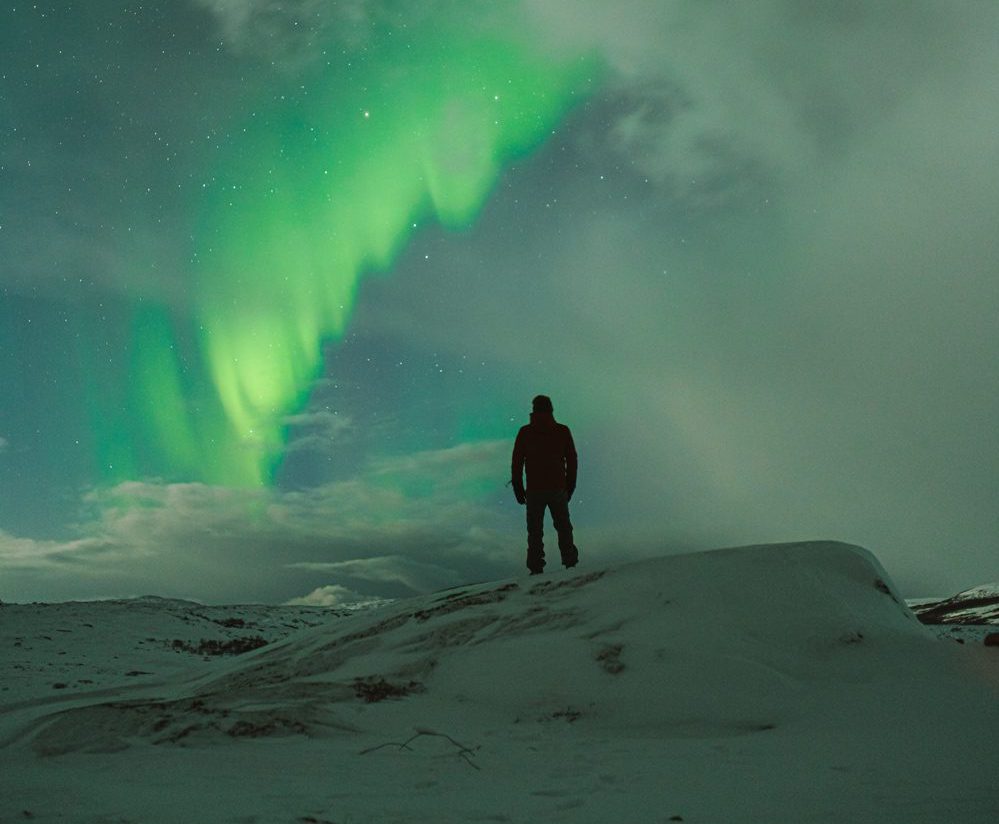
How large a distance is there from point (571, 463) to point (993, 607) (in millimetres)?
50594

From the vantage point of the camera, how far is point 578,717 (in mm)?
4691

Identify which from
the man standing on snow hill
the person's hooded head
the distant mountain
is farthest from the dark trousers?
the distant mountain

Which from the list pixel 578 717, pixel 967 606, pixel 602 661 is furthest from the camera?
pixel 967 606

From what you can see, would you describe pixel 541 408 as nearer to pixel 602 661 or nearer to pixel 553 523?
pixel 553 523

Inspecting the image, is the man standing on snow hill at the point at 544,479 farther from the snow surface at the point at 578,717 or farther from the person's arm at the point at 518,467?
the snow surface at the point at 578,717

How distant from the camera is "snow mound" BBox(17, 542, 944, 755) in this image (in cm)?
452

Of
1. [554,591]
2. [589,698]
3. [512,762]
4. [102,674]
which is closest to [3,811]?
[512,762]

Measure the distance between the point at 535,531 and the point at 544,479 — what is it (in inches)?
25.6

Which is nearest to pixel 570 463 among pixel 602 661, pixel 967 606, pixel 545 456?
pixel 545 456

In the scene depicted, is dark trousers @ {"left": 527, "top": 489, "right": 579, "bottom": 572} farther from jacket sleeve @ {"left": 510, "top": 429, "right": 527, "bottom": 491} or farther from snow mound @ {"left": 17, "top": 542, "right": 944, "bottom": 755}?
snow mound @ {"left": 17, "top": 542, "right": 944, "bottom": 755}

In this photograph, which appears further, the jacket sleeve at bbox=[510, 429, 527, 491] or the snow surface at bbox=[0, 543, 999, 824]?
the jacket sleeve at bbox=[510, 429, 527, 491]

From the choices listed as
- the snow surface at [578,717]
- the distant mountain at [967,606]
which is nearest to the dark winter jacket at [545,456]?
the snow surface at [578,717]

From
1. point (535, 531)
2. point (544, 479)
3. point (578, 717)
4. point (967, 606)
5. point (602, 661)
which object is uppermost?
point (544, 479)

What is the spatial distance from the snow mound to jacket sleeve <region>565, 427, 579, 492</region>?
7.41ft
